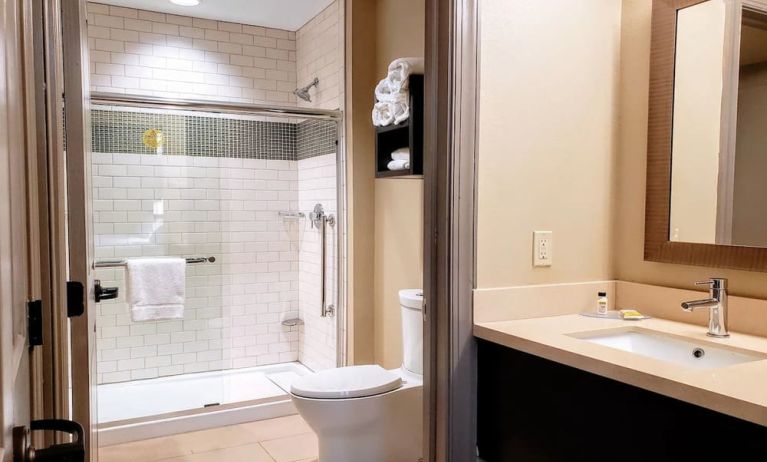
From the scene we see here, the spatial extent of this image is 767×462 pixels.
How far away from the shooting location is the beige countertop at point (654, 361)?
1.06 metres

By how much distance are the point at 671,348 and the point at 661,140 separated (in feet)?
2.19

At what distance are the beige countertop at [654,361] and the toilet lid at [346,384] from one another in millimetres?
810

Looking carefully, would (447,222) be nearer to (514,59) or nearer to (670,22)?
(514,59)

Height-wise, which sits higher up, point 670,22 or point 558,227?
point 670,22

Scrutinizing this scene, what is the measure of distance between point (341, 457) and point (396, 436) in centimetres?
25

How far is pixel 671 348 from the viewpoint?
1.59 metres

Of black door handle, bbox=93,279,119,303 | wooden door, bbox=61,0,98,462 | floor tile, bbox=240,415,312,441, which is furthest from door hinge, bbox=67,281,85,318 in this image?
floor tile, bbox=240,415,312,441

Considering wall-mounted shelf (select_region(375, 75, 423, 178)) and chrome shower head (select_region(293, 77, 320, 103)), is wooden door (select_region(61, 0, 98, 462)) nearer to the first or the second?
wall-mounted shelf (select_region(375, 75, 423, 178))

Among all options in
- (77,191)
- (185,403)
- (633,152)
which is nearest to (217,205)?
(185,403)

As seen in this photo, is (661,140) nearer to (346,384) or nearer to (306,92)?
(346,384)

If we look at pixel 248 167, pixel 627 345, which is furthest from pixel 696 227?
pixel 248 167

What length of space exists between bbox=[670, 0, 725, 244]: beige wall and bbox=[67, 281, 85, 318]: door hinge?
1725 mm

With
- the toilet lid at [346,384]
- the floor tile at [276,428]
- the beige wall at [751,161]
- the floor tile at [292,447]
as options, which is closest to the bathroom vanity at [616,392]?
the beige wall at [751,161]

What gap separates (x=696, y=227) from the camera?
5.68 ft
